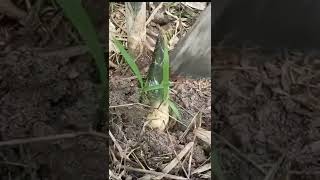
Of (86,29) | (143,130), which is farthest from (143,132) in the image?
(86,29)

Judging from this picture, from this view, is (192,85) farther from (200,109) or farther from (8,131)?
(8,131)

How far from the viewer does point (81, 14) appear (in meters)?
1.19

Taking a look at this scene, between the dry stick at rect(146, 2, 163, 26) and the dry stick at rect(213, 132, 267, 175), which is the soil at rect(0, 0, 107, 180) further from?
the dry stick at rect(213, 132, 267, 175)

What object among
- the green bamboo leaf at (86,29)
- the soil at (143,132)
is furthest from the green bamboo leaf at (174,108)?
the green bamboo leaf at (86,29)

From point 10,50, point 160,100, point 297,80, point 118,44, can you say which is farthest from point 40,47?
point 297,80

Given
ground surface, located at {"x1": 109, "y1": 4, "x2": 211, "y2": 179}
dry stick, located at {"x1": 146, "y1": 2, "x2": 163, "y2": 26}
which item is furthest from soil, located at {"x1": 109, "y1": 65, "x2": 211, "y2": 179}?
dry stick, located at {"x1": 146, "y1": 2, "x2": 163, "y2": 26}

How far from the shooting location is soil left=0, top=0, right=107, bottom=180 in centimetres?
120

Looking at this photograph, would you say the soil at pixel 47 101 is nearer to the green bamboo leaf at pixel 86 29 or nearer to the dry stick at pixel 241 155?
the green bamboo leaf at pixel 86 29

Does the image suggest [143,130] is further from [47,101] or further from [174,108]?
[47,101]

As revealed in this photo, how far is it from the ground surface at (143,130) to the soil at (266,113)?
46mm

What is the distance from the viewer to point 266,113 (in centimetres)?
125

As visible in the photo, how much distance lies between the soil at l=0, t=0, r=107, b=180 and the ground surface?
5 cm

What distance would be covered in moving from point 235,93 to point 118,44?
0.28 m

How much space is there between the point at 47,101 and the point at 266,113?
47 centimetres
